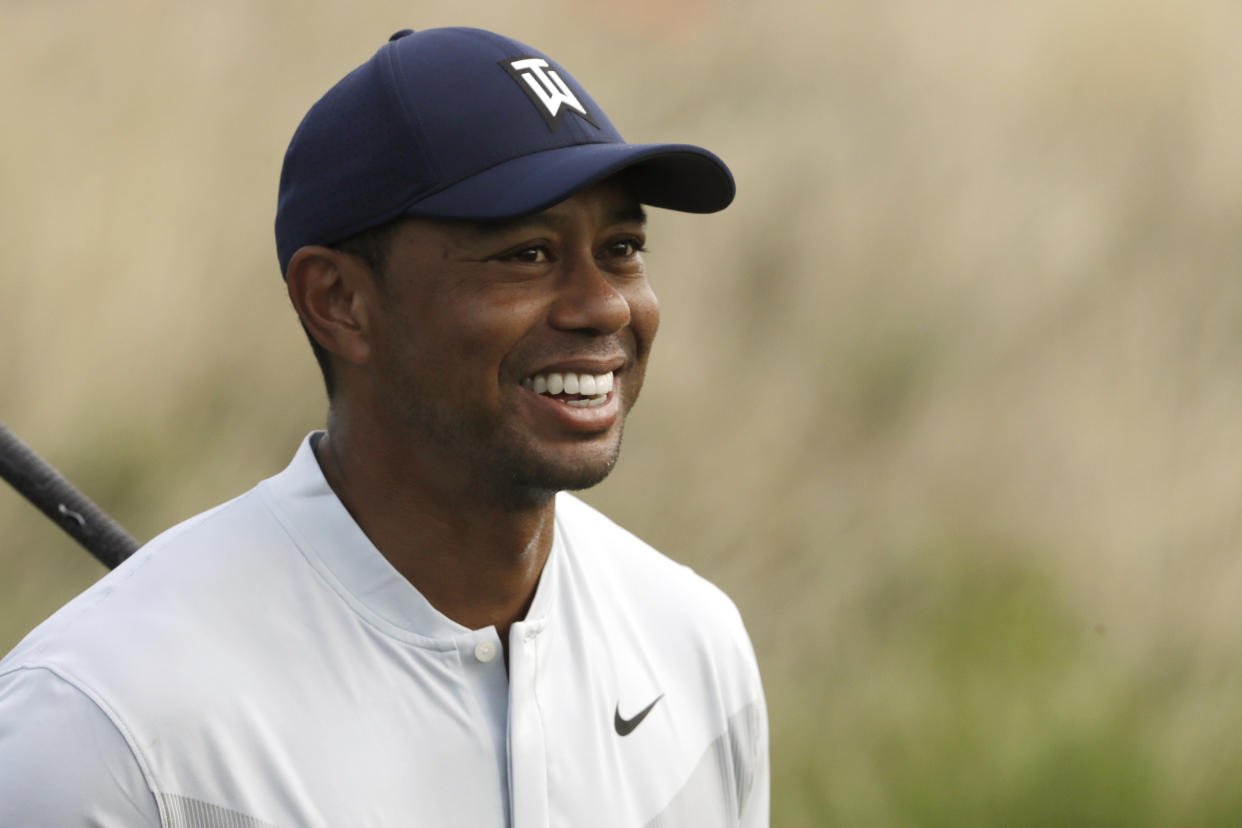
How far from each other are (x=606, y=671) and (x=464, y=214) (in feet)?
1.66

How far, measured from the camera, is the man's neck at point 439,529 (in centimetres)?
147

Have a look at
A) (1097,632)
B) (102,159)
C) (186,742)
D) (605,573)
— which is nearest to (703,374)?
(1097,632)

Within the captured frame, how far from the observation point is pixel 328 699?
1.35 meters

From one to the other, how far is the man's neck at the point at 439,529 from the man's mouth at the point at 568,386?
118 mm

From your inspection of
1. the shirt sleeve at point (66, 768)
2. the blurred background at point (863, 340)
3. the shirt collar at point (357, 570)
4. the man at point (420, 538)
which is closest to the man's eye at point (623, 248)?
the man at point (420, 538)

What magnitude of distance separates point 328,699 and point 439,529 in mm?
210

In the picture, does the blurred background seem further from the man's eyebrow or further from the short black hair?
the man's eyebrow

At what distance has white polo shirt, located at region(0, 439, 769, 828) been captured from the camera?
1248 millimetres

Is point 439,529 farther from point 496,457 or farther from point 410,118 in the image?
point 410,118

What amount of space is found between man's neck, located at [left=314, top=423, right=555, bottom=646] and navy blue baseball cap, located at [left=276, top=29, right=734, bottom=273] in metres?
0.24

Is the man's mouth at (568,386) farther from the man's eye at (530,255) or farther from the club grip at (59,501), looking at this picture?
the club grip at (59,501)

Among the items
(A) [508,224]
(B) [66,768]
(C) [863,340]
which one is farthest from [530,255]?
(C) [863,340]

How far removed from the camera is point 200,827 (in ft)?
4.14

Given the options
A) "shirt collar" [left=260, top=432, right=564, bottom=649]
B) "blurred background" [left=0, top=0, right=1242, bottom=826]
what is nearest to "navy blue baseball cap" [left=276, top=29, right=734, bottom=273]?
"shirt collar" [left=260, top=432, right=564, bottom=649]
